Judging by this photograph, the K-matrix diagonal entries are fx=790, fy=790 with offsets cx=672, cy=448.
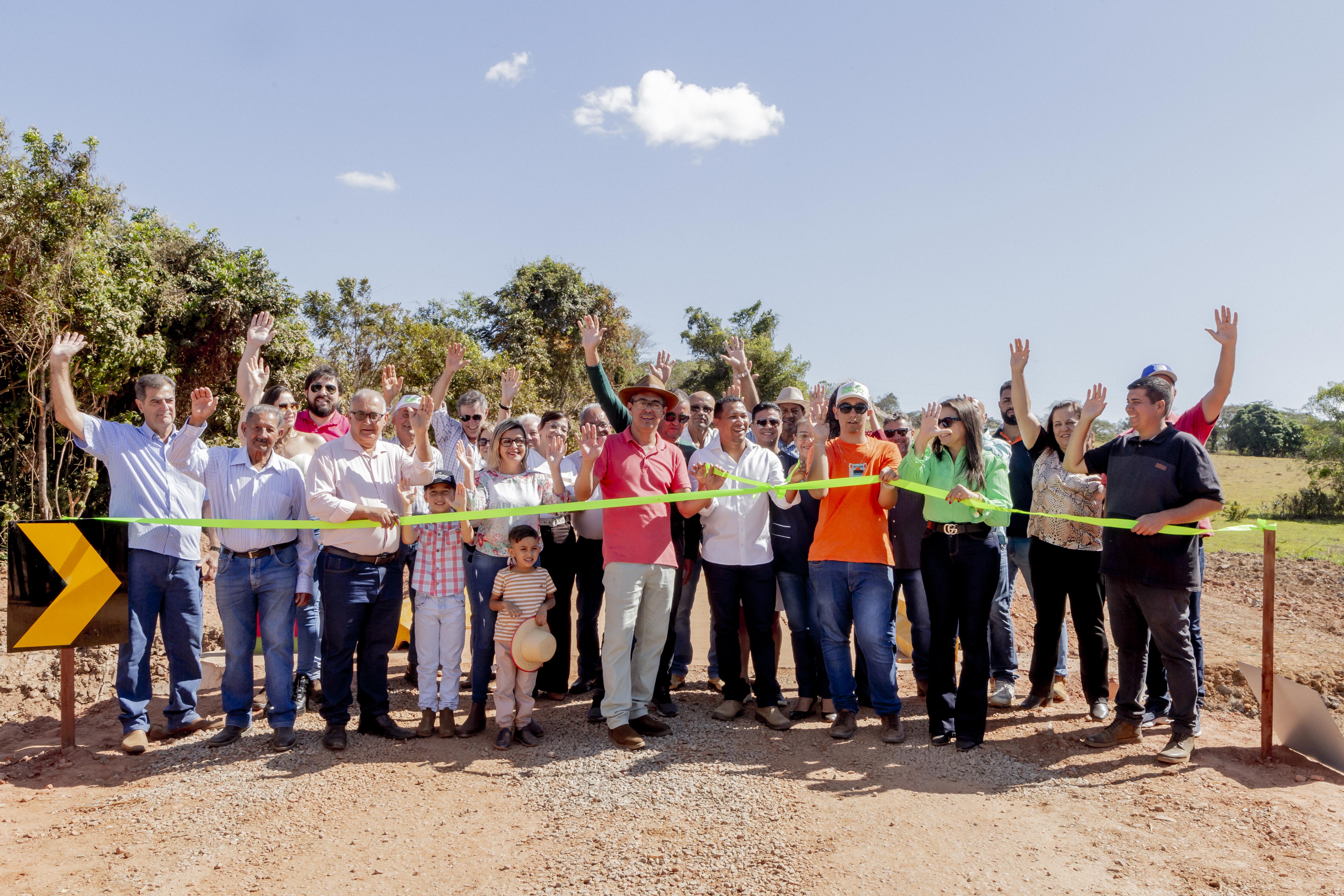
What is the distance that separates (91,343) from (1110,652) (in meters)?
14.6

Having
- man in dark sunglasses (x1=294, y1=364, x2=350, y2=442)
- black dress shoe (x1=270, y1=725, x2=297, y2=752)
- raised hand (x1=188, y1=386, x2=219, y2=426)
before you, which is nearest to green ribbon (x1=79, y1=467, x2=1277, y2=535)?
raised hand (x1=188, y1=386, x2=219, y2=426)

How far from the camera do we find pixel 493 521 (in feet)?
17.8

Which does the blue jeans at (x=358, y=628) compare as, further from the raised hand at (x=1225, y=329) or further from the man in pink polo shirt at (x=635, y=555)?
the raised hand at (x=1225, y=329)

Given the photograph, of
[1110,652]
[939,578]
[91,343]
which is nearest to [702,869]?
[939,578]

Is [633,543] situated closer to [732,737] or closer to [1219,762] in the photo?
[732,737]

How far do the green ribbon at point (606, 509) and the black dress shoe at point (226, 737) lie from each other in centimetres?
133

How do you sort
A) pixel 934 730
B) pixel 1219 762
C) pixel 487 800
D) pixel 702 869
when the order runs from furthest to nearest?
pixel 934 730
pixel 1219 762
pixel 487 800
pixel 702 869

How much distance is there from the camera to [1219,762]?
4875 mm

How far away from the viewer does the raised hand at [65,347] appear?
16.3ft

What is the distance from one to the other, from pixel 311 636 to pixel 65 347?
99.2 inches

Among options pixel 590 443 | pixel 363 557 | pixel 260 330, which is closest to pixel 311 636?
pixel 363 557

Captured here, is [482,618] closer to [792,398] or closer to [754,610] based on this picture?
[754,610]

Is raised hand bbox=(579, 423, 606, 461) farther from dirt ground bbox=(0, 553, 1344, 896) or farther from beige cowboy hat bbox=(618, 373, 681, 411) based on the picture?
dirt ground bbox=(0, 553, 1344, 896)

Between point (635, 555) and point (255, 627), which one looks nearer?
point (635, 555)
